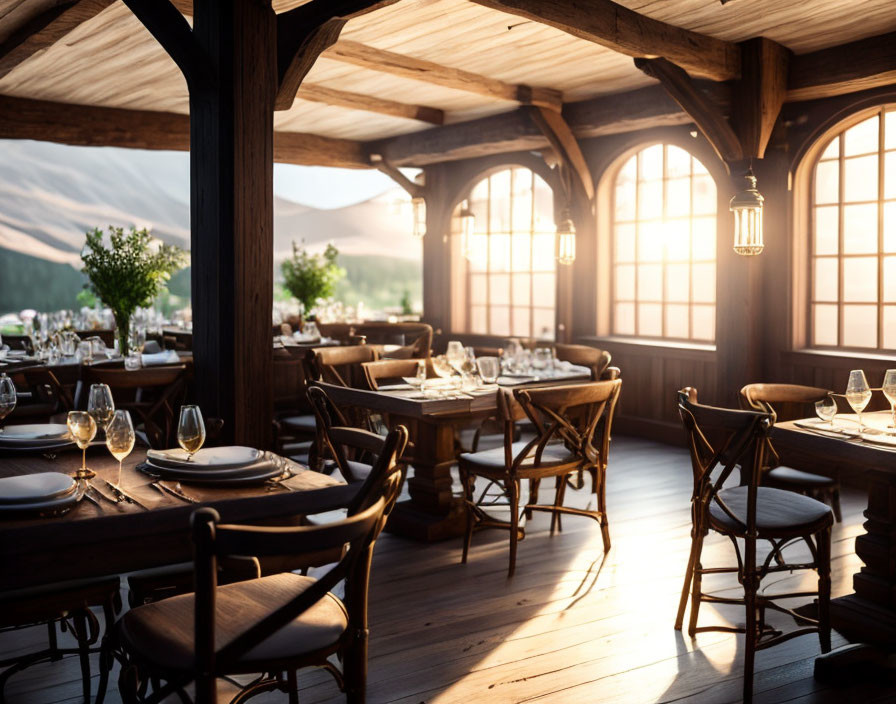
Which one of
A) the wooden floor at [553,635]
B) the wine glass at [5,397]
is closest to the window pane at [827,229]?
the wooden floor at [553,635]

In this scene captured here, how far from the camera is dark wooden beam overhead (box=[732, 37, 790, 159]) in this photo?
599 cm

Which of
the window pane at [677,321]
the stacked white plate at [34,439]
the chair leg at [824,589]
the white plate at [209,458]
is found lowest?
the chair leg at [824,589]

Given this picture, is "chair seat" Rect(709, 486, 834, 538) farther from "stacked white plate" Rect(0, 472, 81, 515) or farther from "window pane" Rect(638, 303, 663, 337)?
"window pane" Rect(638, 303, 663, 337)

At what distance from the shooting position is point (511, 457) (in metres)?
4.23

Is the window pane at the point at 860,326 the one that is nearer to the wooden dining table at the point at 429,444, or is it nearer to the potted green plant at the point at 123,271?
the wooden dining table at the point at 429,444

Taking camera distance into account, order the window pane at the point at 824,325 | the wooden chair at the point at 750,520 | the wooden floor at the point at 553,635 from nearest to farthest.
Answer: the wooden floor at the point at 553,635 < the wooden chair at the point at 750,520 < the window pane at the point at 824,325

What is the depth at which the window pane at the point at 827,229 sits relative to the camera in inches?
259

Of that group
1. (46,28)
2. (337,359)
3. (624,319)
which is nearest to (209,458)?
(337,359)

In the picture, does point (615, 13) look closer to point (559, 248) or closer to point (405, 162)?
point (559, 248)

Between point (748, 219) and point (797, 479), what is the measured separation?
1.74 metres

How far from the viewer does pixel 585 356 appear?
645 cm

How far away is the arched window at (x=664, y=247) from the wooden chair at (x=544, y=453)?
3.54 m

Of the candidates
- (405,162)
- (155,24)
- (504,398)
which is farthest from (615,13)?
(405,162)

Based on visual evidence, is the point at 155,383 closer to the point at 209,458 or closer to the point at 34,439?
the point at 34,439
